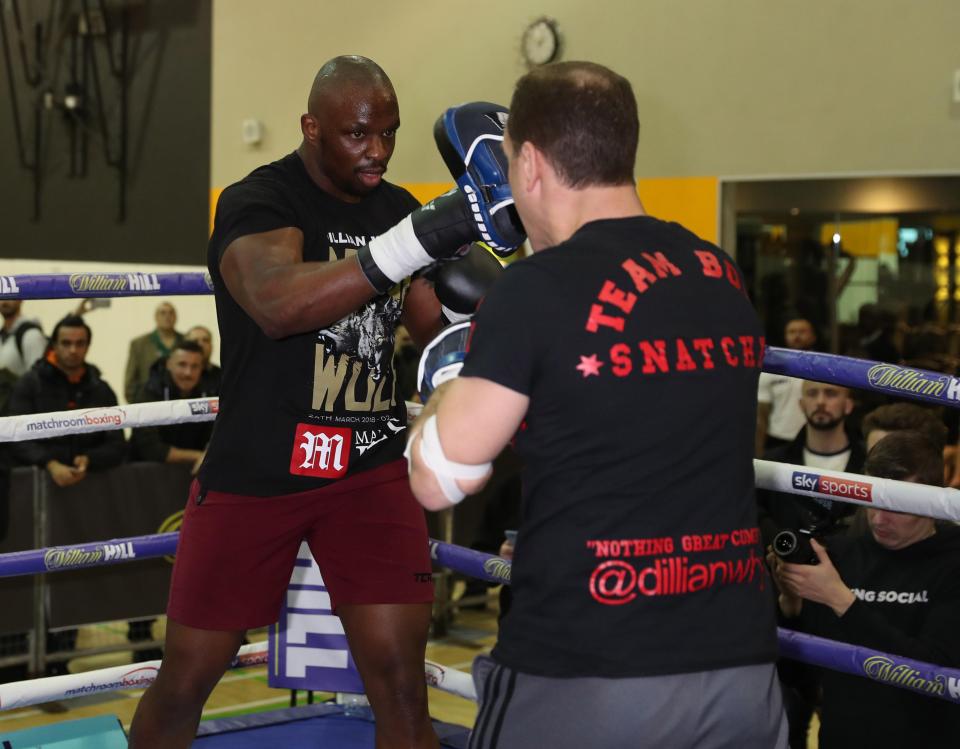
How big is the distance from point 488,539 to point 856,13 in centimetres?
386

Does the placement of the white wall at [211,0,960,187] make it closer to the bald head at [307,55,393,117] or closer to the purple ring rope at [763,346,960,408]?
the purple ring rope at [763,346,960,408]

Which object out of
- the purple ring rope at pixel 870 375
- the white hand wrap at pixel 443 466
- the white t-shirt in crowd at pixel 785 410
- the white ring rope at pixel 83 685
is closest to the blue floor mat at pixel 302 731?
the white ring rope at pixel 83 685

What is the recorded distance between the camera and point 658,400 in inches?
57.6

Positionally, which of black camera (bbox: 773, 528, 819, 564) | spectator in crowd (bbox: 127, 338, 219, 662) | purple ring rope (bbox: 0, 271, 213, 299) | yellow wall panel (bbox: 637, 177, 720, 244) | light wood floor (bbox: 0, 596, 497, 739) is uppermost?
yellow wall panel (bbox: 637, 177, 720, 244)

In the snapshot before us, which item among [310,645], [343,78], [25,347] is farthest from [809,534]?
[25,347]

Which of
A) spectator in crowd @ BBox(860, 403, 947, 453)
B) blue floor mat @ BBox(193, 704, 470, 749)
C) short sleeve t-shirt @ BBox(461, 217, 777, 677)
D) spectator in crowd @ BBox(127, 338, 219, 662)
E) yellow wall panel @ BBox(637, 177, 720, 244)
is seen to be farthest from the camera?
yellow wall panel @ BBox(637, 177, 720, 244)

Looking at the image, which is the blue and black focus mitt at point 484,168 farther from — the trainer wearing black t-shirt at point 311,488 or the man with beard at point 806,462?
the man with beard at point 806,462

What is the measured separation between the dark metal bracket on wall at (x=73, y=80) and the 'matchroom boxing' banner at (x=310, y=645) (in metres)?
8.02

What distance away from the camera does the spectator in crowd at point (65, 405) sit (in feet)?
16.7

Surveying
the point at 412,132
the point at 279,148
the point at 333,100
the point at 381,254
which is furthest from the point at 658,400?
the point at 279,148

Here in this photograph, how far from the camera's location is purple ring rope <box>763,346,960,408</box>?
2.21m

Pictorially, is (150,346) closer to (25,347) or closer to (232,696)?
(25,347)

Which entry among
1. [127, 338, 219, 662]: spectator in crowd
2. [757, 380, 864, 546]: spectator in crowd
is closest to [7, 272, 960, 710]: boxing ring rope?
[757, 380, 864, 546]: spectator in crowd

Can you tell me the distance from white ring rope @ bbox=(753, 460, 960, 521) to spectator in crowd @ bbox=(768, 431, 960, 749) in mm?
125
